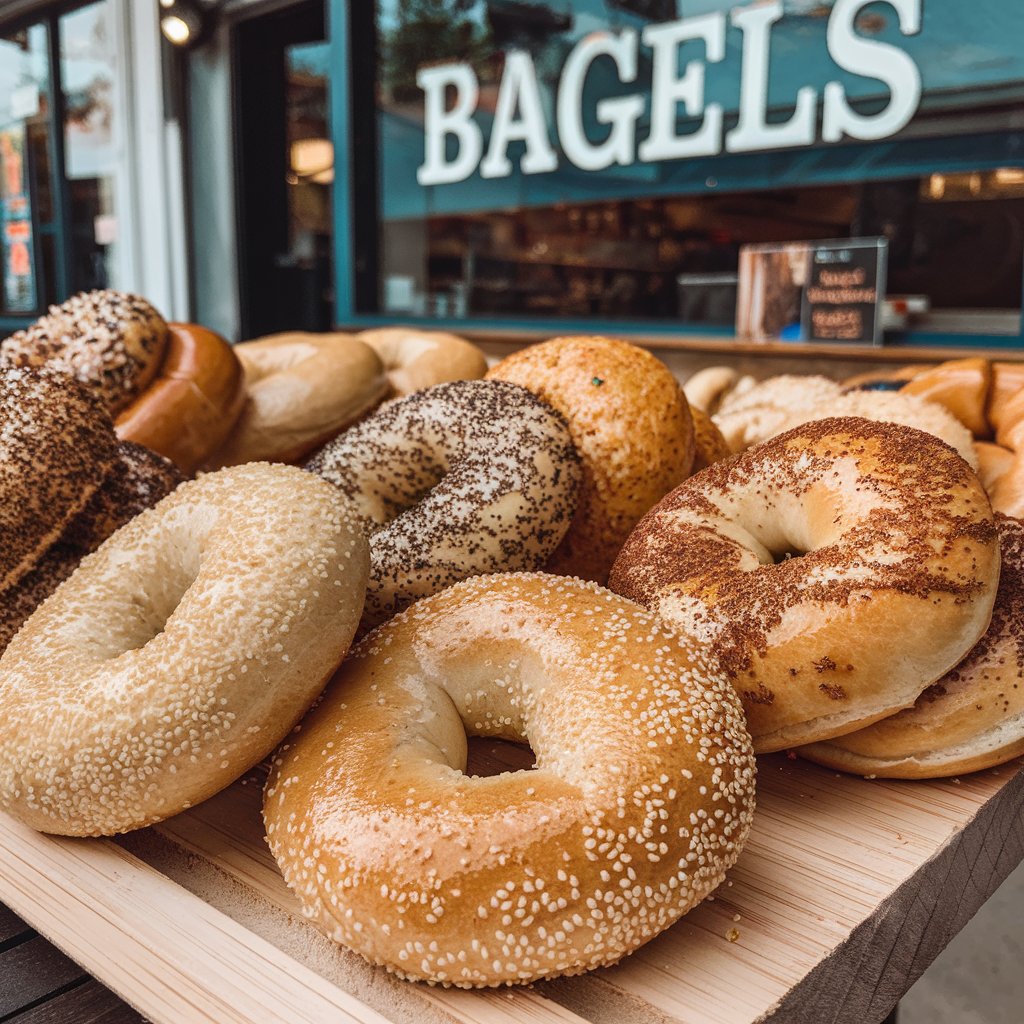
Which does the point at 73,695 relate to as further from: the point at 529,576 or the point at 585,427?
the point at 585,427

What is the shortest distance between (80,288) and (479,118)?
3.48 metres

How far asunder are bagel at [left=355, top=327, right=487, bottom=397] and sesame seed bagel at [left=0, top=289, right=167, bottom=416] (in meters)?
0.49

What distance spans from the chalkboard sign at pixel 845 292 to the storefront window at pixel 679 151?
34 centimetres

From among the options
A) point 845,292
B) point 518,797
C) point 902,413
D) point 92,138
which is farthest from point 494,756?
point 92,138

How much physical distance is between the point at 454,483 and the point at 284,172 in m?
5.65

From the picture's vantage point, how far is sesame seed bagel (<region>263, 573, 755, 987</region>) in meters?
0.75

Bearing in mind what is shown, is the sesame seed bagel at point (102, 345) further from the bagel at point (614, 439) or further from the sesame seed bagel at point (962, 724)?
the sesame seed bagel at point (962, 724)

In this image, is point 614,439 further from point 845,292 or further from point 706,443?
point 845,292

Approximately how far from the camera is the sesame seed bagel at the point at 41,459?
1162 mm

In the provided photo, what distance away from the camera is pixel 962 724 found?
3.38ft

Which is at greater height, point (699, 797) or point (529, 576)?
point (529, 576)

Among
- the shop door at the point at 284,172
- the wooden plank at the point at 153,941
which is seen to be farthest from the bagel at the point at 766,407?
the shop door at the point at 284,172

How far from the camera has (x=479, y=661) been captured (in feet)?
3.26

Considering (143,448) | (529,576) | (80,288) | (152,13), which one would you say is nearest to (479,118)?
(152,13)
